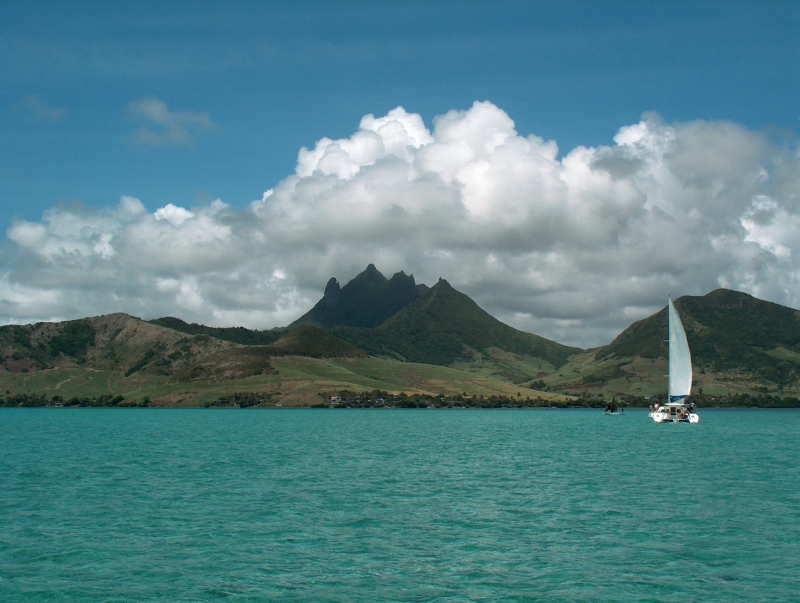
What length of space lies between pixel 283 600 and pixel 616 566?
1776 centimetres

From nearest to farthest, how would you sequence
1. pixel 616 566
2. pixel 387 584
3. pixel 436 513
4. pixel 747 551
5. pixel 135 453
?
pixel 387 584, pixel 616 566, pixel 747 551, pixel 436 513, pixel 135 453

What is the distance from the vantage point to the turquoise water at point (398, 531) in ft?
113

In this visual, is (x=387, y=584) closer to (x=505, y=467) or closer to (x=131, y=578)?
(x=131, y=578)

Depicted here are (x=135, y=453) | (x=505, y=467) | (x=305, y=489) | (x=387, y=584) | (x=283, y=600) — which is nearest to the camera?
(x=283, y=600)

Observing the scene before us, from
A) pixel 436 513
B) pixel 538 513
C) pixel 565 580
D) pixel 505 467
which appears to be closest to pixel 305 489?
pixel 436 513

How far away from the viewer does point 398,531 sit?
4669cm

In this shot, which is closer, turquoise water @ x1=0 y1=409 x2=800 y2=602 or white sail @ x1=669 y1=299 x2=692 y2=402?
turquoise water @ x1=0 y1=409 x2=800 y2=602

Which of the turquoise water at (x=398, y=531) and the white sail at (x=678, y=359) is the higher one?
the white sail at (x=678, y=359)

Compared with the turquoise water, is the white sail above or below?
above

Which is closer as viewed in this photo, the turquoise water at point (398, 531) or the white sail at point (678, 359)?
the turquoise water at point (398, 531)

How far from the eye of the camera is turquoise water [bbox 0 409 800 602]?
113 ft

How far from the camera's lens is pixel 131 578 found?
3597 centimetres

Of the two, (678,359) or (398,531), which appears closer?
(398,531)

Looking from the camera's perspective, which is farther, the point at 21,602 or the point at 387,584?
the point at 387,584
